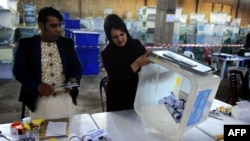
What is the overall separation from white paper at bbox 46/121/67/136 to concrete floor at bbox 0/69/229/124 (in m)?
2.21

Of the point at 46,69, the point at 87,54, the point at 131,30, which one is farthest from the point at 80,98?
the point at 131,30

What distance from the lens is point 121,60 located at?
186 centimetres

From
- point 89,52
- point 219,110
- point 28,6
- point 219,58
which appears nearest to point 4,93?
point 89,52

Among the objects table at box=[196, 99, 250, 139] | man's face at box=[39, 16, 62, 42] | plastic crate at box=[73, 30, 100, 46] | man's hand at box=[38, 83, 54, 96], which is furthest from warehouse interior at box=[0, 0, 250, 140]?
table at box=[196, 99, 250, 139]

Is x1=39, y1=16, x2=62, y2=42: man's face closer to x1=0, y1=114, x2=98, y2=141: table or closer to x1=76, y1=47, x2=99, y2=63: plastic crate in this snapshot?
x1=0, y1=114, x2=98, y2=141: table

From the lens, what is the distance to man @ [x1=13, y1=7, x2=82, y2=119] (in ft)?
5.82

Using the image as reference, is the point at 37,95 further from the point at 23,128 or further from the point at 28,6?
the point at 28,6

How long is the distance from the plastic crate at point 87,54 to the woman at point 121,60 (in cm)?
422

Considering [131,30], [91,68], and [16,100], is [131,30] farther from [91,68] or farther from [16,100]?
[16,100]

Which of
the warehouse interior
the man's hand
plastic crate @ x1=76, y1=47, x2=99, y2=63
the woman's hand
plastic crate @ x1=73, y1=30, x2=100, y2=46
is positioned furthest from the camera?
plastic crate @ x1=76, y1=47, x2=99, y2=63

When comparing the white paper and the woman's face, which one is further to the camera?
the woman's face

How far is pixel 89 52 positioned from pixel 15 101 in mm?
2400

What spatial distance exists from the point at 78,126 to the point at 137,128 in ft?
1.33

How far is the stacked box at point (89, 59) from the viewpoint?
20.0ft
